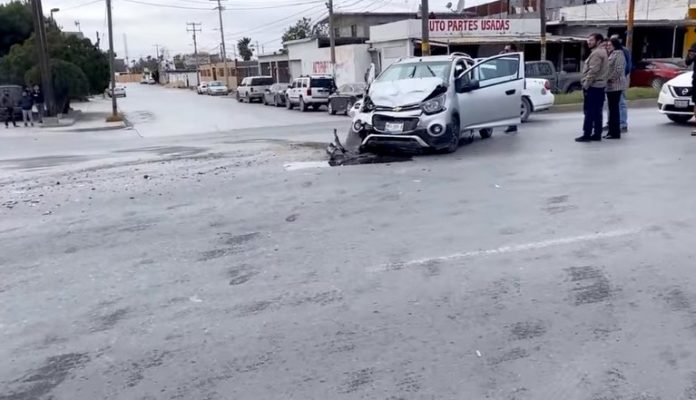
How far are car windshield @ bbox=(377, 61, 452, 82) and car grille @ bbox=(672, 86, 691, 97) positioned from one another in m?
4.81

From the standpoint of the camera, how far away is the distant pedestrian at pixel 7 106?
93.7 feet

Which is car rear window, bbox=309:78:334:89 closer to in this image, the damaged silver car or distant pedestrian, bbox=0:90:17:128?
distant pedestrian, bbox=0:90:17:128

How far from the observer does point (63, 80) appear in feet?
107

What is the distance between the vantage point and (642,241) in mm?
5895

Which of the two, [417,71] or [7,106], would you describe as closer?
[417,71]

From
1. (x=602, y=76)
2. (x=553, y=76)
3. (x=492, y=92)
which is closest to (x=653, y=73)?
(x=553, y=76)

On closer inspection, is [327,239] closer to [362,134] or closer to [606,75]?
[362,134]

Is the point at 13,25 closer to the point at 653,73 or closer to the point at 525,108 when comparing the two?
the point at 653,73

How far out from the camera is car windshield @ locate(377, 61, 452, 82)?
38.7ft

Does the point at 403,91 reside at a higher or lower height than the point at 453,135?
higher

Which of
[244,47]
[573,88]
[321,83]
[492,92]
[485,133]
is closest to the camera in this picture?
[492,92]

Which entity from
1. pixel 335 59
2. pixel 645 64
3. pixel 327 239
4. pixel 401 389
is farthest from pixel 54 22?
pixel 401 389

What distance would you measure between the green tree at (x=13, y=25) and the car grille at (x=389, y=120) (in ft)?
133

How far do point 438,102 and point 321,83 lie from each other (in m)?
21.3
